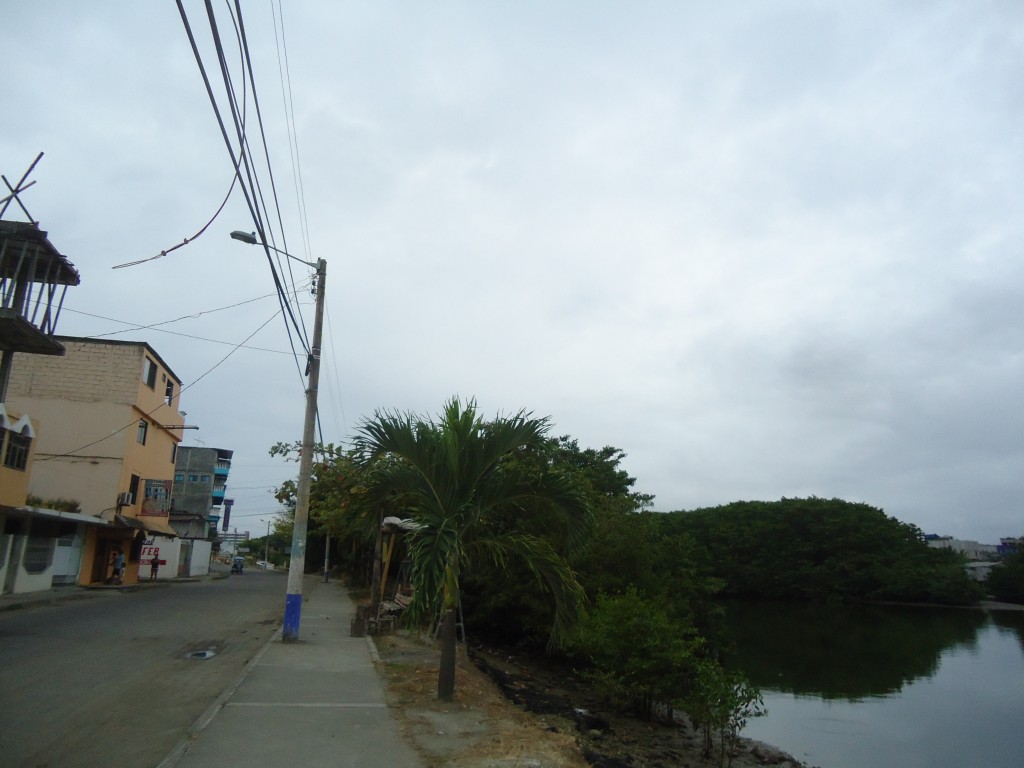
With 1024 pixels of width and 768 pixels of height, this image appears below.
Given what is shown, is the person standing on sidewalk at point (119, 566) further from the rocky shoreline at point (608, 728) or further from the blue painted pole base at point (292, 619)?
the blue painted pole base at point (292, 619)

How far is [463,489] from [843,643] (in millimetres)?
38826

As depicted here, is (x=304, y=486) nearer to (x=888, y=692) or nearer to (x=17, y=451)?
(x=17, y=451)

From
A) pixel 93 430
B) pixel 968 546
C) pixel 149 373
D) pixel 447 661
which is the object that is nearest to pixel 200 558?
pixel 149 373

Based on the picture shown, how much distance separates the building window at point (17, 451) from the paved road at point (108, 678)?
551 centimetres

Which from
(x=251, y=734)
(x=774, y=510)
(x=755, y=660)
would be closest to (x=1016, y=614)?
(x=774, y=510)

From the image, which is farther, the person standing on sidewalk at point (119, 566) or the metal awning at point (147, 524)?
the person standing on sidewalk at point (119, 566)

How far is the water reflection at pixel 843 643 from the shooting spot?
26.9 meters

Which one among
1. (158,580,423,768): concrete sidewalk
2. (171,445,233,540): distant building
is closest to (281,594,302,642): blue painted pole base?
(158,580,423,768): concrete sidewalk

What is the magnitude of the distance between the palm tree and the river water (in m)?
10.9

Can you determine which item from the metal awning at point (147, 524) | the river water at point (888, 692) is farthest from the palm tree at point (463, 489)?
the metal awning at point (147, 524)

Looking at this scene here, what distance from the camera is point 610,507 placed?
23.7m

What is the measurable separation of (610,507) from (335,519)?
9010mm

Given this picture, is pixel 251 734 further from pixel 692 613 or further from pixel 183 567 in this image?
pixel 183 567

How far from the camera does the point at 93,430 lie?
31781 millimetres
